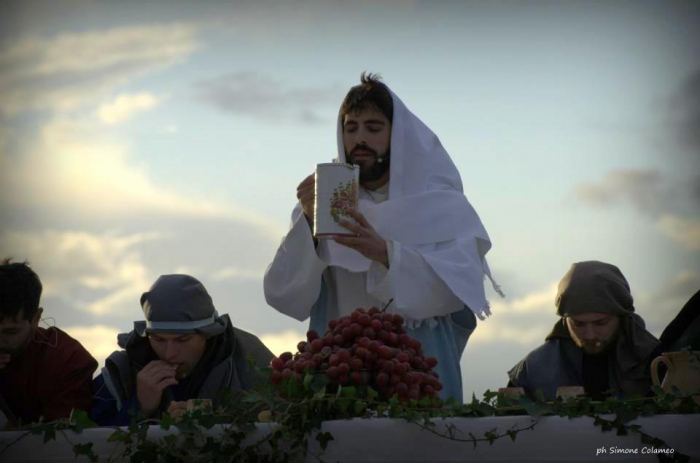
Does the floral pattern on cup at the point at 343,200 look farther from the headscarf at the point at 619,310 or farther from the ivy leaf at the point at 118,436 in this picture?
the headscarf at the point at 619,310

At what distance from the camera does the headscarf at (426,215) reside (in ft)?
14.1

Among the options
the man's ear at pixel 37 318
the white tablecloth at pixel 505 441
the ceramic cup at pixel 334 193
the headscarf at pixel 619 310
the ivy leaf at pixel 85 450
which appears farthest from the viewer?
the headscarf at pixel 619 310

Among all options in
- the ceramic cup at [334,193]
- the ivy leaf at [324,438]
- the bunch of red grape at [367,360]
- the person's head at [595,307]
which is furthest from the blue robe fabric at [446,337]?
the ivy leaf at [324,438]

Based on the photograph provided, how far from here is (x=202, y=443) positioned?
2537 millimetres

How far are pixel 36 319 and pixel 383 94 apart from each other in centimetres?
194

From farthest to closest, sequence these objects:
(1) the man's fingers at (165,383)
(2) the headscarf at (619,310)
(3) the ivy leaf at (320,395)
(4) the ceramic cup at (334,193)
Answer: (2) the headscarf at (619,310) → (1) the man's fingers at (165,383) → (4) the ceramic cup at (334,193) → (3) the ivy leaf at (320,395)

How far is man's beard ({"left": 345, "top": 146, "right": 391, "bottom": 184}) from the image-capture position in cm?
467

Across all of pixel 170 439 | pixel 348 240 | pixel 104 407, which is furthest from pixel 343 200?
pixel 104 407

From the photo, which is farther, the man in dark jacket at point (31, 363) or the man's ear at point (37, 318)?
the man's ear at point (37, 318)

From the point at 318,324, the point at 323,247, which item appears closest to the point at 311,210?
the point at 323,247

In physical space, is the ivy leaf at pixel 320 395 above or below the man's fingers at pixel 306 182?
below

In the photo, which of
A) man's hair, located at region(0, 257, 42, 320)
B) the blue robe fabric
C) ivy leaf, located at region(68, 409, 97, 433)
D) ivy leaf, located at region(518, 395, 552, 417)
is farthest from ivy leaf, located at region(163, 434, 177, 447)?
man's hair, located at region(0, 257, 42, 320)

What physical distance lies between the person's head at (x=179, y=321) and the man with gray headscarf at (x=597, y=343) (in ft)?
5.52

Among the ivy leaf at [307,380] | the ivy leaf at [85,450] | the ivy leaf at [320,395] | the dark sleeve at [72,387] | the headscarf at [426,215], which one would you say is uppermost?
the headscarf at [426,215]
